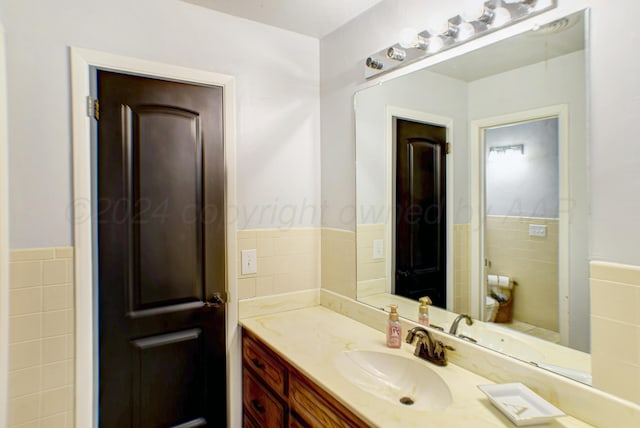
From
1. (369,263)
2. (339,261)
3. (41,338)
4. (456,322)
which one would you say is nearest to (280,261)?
(339,261)

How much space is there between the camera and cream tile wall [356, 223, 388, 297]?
1.90 m

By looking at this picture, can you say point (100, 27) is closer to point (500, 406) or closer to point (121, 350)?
point (121, 350)

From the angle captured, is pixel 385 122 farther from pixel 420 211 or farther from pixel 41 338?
pixel 41 338

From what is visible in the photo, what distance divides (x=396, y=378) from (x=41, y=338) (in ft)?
4.83

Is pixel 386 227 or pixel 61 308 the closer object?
pixel 61 308

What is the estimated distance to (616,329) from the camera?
100 centimetres

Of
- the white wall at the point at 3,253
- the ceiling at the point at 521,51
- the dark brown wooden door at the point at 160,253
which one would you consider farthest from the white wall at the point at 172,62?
the ceiling at the point at 521,51

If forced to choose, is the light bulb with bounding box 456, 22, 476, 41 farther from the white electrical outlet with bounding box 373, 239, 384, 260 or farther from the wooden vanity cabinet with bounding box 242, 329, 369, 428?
the wooden vanity cabinet with bounding box 242, 329, 369, 428

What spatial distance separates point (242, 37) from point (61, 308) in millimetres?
1579

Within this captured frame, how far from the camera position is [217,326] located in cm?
192

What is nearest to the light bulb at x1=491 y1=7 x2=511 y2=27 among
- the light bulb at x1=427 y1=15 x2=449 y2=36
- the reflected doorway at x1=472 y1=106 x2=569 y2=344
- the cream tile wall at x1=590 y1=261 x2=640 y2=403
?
the light bulb at x1=427 y1=15 x2=449 y2=36

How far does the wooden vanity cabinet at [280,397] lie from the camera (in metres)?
1.27

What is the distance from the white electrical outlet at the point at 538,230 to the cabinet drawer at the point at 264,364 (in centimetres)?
111

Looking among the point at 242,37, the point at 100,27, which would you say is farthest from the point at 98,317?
the point at 242,37
